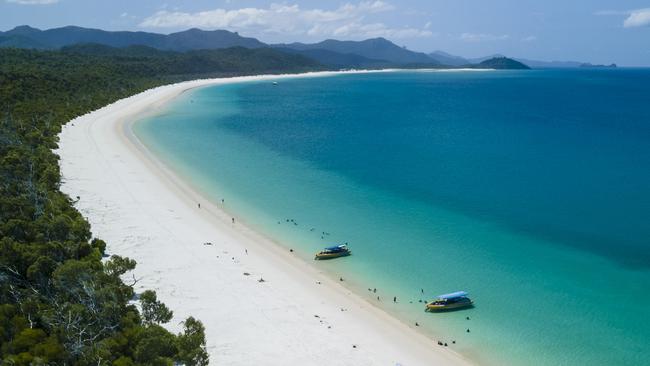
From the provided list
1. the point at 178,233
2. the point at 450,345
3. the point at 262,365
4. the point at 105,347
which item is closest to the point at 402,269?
the point at 450,345

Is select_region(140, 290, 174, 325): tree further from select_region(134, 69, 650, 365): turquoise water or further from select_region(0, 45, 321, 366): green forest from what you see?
select_region(134, 69, 650, 365): turquoise water

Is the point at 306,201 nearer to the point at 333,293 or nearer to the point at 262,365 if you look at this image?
the point at 333,293

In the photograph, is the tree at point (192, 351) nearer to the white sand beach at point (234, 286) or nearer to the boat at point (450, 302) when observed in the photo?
the white sand beach at point (234, 286)

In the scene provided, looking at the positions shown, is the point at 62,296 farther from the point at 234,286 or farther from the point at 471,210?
the point at 471,210

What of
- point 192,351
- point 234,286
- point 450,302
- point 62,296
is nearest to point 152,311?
point 62,296

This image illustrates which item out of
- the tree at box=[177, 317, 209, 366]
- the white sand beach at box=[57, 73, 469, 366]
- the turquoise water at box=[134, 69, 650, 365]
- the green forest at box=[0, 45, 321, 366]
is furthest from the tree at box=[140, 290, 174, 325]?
the turquoise water at box=[134, 69, 650, 365]

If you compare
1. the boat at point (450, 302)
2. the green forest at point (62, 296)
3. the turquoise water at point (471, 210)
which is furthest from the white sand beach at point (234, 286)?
the boat at point (450, 302)
